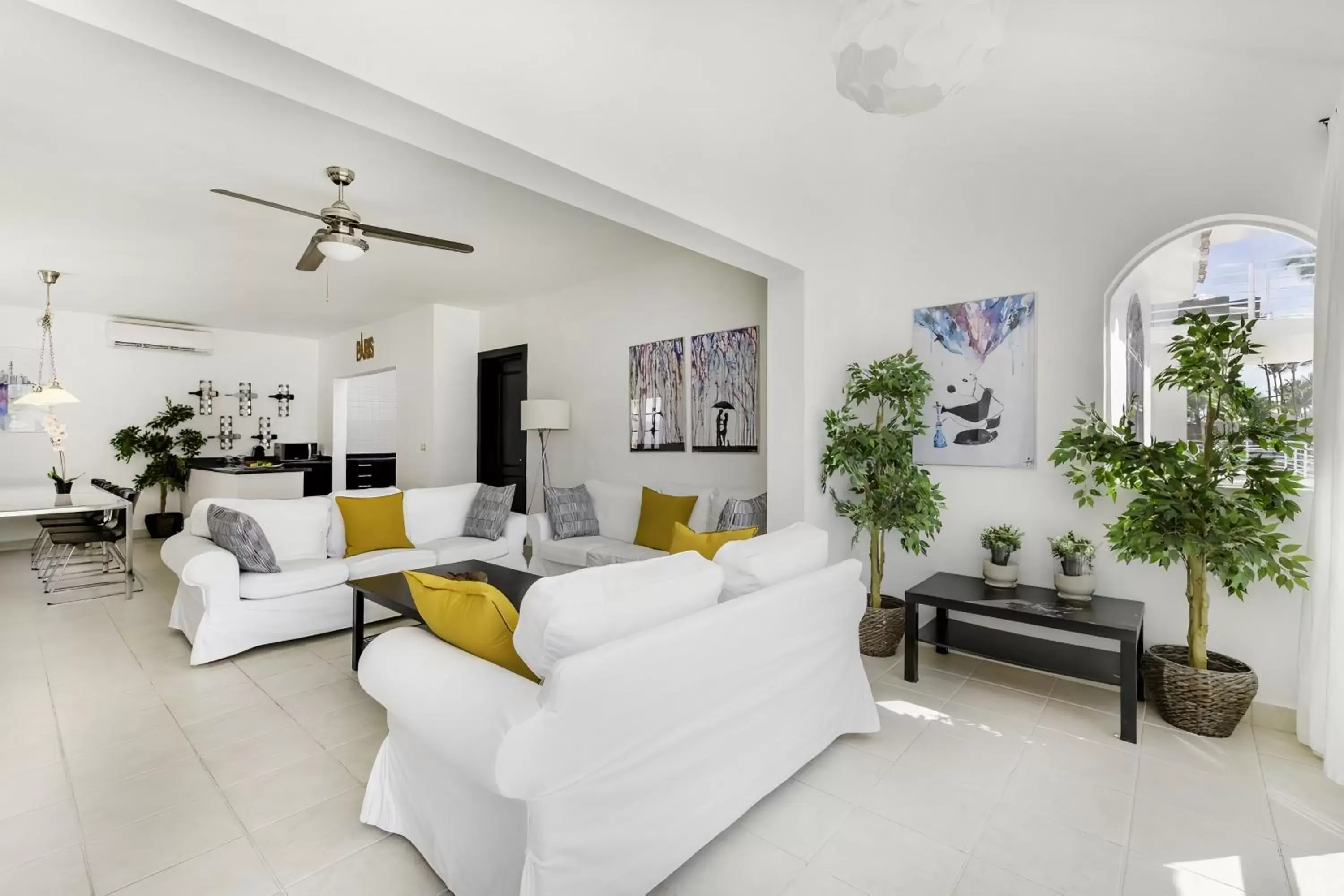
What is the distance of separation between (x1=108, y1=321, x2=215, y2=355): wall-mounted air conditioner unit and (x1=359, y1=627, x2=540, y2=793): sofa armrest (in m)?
7.70

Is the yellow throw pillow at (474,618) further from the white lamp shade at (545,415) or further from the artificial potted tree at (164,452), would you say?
the artificial potted tree at (164,452)

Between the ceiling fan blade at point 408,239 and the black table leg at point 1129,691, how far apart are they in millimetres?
3619

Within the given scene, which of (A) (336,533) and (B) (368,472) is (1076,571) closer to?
(A) (336,533)

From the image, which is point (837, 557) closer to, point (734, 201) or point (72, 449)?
point (734, 201)

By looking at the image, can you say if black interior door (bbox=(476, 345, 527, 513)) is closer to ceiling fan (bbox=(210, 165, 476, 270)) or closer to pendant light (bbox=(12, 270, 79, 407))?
ceiling fan (bbox=(210, 165, 476, 270))

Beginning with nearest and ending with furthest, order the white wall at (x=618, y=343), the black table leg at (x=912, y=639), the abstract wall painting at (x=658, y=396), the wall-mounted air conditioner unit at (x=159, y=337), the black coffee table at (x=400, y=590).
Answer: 1. the black coffee table at (x=400, y=590)
2. the black table leg at (x=912, y=639)
3. the white wall at (x=618, y=343)
4. the abstract wall painting at (x=658, y=396)
5. the wall-mounted air conditioner unit at (x=159, y=337)

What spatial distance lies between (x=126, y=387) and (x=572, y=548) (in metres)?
6.49

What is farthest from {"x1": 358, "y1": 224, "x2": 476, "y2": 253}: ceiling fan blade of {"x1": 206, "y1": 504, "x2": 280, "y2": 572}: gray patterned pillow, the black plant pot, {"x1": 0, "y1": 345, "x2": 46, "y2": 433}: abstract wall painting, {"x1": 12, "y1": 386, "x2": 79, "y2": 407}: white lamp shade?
{"x1": 0, "y1": 345, "x2": 46, "y2": 433}: abstract wall painting

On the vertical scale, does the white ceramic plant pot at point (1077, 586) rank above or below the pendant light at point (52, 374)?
below

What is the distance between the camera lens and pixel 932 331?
3.69 m

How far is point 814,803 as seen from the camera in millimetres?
2086

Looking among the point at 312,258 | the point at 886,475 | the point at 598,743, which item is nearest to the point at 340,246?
the point at 312,258

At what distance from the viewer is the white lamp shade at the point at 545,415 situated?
5.44 metres

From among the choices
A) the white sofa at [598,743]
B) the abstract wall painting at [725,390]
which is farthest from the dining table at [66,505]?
the abstract wall painting at [725,390]
